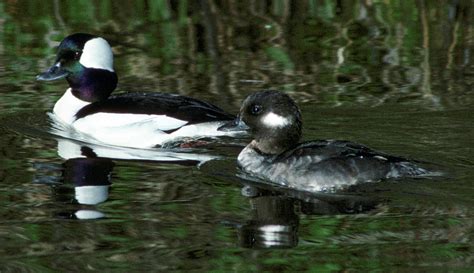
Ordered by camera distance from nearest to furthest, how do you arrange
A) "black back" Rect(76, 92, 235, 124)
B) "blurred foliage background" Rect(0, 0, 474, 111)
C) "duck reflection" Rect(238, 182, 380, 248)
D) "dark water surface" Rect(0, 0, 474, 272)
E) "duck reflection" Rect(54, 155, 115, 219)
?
"dark water surface" Rect(0, 0, 474, 272) → "duck reflection" Rect(238, 182, 380, 248) → "duck reflection" Rect(54, 155, 115, 219) → "black back" Rect(76, 92, 235, 124) → "blurred foliage background" Rect(0, 0, 474, 111)

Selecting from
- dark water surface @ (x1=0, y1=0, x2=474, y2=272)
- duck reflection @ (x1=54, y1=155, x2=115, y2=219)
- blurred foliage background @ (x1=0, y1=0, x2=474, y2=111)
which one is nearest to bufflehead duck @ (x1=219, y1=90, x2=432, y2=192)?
dark water surface @ (x1=0, y1=0, x2=474, y2=272)

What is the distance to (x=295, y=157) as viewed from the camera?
9883 mm

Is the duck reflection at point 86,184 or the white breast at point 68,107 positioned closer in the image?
the duck reflection at point 86,184

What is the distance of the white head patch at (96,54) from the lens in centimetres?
1221

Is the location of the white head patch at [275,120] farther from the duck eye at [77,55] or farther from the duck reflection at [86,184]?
the duck eye at [77,55]

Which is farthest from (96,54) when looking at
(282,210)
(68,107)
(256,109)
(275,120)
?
(282,210)

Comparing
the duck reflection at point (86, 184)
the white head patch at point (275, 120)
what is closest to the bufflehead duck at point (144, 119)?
the duck reflection at point (86, 184)

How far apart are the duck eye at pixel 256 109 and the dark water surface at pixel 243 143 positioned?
1.63 ft

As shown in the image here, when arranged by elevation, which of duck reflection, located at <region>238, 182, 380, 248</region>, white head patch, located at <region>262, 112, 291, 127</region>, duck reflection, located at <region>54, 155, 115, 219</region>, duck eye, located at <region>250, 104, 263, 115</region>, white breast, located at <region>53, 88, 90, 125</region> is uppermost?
duck eye, located at <region>250, 104, 263, 115</region>

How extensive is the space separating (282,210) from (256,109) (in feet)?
4.90

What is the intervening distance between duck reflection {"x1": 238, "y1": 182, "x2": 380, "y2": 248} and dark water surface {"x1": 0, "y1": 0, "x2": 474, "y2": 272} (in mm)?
19

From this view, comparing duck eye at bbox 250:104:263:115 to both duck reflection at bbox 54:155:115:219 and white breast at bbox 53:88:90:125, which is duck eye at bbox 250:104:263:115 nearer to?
duck reflection at bbox 54:155:115:219

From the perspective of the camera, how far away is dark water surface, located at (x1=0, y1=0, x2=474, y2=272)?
316 inches

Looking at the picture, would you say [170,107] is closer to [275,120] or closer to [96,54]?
[96,54]
